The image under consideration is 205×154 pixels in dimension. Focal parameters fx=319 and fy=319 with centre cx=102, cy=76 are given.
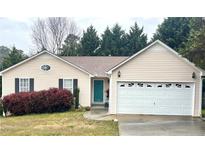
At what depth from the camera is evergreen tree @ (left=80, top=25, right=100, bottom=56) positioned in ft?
85.5

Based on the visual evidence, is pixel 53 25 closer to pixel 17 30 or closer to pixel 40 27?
pixel 40 27

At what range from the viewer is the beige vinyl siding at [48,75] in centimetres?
2158

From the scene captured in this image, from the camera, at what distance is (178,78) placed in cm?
1852

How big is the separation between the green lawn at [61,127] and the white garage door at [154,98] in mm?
3080

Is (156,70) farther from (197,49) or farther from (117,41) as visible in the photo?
(117,41)

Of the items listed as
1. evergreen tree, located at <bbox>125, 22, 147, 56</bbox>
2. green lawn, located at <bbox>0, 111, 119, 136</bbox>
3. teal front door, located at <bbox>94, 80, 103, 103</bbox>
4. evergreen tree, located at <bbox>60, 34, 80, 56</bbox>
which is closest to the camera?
green lawn, located at <bbox>0, 111, 119, 136</bbox>

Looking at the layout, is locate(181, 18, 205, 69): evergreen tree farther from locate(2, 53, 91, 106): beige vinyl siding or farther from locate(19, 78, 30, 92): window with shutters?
locate(19, 78, 30, 92): window with shutters

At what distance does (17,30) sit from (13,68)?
8.46 feet

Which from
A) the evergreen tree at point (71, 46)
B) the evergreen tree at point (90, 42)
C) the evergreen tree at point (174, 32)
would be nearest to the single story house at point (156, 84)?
the evergreen tree at point (174, 32)

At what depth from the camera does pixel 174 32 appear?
2381cm

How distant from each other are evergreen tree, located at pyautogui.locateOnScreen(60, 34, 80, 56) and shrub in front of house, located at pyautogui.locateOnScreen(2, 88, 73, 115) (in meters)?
7.86

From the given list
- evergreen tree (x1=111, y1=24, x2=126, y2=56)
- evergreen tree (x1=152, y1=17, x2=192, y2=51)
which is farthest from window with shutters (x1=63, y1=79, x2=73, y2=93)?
evergreen tree (x1=152, y1=17, x2=192, y2=51)

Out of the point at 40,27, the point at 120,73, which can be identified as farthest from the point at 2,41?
the point at 120,73

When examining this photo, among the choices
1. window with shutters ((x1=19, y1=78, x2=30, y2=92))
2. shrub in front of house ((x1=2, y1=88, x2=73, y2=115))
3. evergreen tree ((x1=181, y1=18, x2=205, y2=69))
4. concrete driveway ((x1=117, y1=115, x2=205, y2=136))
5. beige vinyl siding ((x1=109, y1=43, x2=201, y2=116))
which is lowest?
concrete driveway ((x1=117, y1=115, x2=205, y2=136))
